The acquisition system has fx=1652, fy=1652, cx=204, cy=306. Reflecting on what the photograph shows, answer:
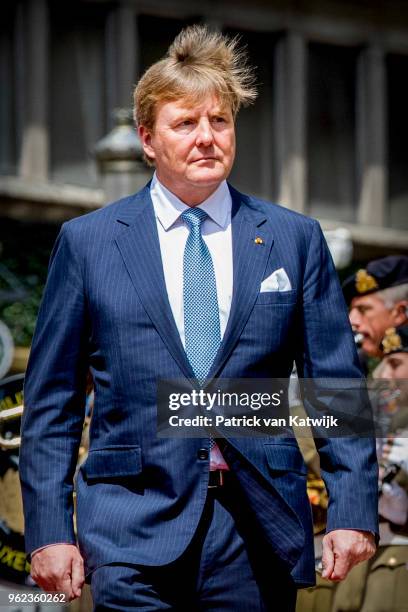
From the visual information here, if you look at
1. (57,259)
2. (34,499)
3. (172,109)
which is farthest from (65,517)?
(172,109)

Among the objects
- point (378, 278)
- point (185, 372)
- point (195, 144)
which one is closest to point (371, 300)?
point (378, 278)

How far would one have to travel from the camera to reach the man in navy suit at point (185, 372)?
14.4 ft

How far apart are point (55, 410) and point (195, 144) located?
2.74ft

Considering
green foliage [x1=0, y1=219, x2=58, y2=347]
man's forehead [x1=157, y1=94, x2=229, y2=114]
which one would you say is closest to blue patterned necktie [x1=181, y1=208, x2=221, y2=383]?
man's forehead [x1=157, y1=94, x2=229, y2=114]

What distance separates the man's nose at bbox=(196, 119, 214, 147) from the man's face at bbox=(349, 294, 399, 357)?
2.43 metres

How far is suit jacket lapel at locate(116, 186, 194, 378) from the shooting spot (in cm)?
446

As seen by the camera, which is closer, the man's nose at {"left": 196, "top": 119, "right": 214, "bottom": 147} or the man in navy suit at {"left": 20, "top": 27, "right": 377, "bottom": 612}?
the man in navy suit at {"left": 20, "top": 27, "right": 377, "bottom": 612}

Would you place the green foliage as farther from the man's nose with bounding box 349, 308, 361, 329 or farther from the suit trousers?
the suit trousers

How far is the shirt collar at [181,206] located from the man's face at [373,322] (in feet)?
7.27

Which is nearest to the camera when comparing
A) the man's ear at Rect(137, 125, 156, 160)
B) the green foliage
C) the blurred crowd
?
the man's ear at Rect(137, 125, 156, 160)

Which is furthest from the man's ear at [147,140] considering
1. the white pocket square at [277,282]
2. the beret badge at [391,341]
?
the beret badge at [391,341]

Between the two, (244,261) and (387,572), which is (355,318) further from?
(244,261)

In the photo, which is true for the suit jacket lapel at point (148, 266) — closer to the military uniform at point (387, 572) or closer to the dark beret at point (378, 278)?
the military uniform at point (387, 572)

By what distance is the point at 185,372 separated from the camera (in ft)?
14.6
